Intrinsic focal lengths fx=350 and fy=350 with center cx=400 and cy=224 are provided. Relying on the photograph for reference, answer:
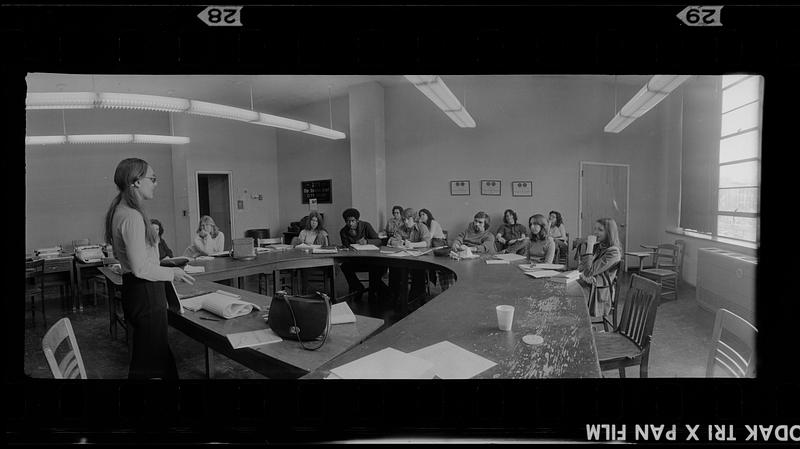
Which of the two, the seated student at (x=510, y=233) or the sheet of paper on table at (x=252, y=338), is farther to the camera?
the seated student at (x=510, y=233)

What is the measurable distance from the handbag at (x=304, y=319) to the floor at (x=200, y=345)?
1.17m


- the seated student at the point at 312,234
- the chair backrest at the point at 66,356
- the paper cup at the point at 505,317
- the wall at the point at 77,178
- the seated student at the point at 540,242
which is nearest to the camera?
the chair backrest at the point at 66,356

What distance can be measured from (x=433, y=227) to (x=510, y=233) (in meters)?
0.85

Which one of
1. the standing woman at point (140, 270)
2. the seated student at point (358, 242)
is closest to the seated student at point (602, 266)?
the seated student at point (358, 242)

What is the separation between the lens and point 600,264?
2621 millimetres

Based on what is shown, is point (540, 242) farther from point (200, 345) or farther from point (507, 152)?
Answer: point (200, 345)

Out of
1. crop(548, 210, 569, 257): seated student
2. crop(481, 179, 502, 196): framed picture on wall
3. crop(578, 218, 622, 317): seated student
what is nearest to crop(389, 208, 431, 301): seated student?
crop(481, 179, 502, 196): framed picture on wall

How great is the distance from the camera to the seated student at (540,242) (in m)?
3.34

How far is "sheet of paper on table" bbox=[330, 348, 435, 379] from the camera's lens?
1.14 metres

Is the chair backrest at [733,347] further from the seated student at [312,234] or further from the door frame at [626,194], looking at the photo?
the seated student at [312,234]
